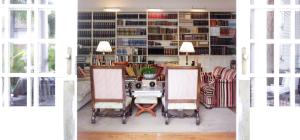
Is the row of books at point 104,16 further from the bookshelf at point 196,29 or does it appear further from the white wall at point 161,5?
the bookshelf at point 196,29

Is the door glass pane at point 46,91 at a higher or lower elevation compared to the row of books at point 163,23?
lower

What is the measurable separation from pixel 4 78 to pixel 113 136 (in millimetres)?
1883

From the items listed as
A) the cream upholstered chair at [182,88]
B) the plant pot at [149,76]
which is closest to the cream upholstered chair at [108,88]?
the cream upholstered chair at [182,88]

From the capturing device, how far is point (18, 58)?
3.75 meters

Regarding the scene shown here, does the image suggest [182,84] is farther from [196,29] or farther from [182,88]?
[196,29]

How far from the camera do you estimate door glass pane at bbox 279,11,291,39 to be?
150 inches

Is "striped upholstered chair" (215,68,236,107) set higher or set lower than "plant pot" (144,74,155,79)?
lower

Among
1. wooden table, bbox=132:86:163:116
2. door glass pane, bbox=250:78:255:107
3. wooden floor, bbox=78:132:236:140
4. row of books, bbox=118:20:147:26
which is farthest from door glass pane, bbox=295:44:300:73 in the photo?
row of books, bbox=118:20:147:26

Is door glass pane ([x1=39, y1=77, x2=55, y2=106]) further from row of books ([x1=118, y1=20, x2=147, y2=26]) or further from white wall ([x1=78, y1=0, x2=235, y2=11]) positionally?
row of books ([x1=118, y1=20, x2=147, y2=26])

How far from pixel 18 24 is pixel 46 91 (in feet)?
2.31

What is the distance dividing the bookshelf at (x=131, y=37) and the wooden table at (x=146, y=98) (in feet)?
13.7

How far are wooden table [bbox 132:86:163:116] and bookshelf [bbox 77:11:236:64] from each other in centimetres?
423

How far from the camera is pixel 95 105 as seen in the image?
623cm

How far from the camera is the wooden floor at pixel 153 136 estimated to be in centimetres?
502
